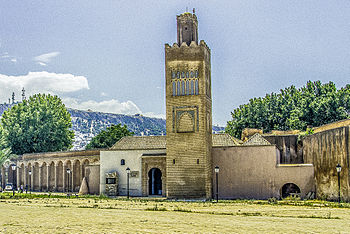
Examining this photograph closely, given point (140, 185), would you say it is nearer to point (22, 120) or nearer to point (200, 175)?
point (200, 175)

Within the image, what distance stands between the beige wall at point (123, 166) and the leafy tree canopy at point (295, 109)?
22.6 m

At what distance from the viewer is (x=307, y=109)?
180 ft

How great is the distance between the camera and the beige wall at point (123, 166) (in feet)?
125

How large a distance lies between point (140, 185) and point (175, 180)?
4.84m

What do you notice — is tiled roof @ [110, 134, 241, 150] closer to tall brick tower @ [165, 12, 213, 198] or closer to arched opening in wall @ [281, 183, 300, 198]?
tall brick tower @ [165, 12, 213, 198]

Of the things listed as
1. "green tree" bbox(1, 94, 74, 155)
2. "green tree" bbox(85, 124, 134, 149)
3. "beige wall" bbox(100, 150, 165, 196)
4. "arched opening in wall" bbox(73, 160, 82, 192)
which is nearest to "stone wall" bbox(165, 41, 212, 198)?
"beige wall" bbox(100, 150, 165, 196)

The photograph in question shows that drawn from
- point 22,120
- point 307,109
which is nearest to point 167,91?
point 307,109

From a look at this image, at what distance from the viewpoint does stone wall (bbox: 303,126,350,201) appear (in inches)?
1083

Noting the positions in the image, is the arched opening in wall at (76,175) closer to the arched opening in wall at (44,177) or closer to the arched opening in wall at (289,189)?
the arched opening in wall at (44,177)

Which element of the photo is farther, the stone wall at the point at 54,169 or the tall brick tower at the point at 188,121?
the stone wall at the point at 54,169

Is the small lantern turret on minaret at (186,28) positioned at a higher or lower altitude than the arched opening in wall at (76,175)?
higher

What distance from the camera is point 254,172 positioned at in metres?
34.8

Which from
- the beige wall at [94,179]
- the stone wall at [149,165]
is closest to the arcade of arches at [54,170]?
the beige wall at [94,179]

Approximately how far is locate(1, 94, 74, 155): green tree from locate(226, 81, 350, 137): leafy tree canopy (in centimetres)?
2275
